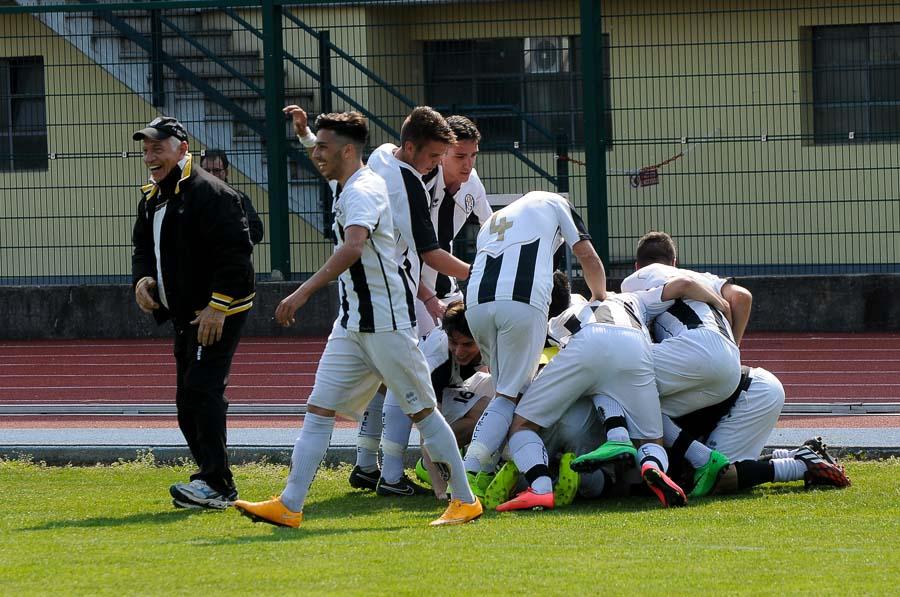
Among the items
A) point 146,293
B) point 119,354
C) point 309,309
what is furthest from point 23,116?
point 146,293

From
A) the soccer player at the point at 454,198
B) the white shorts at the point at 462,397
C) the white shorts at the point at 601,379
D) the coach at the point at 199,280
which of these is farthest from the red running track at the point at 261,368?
the coach at the point at 199,280

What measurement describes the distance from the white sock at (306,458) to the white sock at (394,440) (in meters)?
1.10

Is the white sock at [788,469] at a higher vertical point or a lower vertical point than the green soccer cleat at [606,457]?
lower

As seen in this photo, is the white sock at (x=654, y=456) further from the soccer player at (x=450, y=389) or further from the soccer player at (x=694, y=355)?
the soccer player at (x=450, y=389)

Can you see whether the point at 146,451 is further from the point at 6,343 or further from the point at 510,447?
the point at 6,343

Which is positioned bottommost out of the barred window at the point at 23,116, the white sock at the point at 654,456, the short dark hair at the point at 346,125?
the white sock at the point at 654,456

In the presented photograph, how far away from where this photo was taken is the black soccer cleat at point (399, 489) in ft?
23.8

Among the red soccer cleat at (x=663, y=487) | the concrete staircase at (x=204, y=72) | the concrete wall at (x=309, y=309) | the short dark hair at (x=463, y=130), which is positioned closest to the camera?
the red soccer cleat at (x=663, y=487)

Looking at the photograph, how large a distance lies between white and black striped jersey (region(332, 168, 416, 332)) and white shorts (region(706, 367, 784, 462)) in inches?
79.5

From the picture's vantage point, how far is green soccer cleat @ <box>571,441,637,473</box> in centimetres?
645

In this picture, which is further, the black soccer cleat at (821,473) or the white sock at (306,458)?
the black soccer cleat at (821,473)

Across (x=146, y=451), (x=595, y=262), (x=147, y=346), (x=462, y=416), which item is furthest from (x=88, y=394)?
(x=595, y=262)

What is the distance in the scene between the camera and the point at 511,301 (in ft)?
22.7

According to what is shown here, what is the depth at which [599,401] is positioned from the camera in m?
6.90
